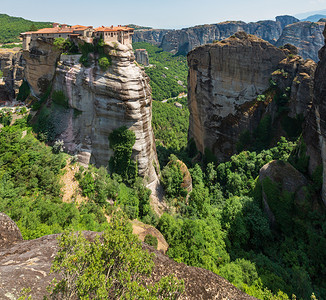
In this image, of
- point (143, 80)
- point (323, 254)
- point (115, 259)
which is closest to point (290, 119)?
point (323, 254)

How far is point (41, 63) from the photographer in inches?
1095

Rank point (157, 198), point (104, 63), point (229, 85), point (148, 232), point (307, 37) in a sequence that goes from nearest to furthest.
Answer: point (148, 232)
point (104, 63)
point (157, 198)
point (229, 85)
point (307, 37)

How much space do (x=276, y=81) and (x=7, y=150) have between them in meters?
38.8

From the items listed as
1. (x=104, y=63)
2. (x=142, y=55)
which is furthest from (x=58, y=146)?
(x=142, y=55)

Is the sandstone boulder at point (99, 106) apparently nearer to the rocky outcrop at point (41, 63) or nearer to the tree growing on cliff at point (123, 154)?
the rocky outcrop at point (41, 63)

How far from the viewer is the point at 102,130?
2491 centimetres

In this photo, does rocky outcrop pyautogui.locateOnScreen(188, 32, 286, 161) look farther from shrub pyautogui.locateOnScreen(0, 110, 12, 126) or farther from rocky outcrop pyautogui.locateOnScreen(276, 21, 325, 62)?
rocky outcrop pyautogui.locateOnScreen(276, 21, 325, 62)

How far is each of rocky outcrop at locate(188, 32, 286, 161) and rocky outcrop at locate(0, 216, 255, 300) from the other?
30.7 meters

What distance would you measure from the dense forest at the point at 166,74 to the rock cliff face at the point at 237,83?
57.3 metres

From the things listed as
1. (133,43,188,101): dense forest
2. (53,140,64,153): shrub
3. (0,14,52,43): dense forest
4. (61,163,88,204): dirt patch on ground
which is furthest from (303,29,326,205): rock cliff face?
→ (0,14,52,43): dense forest

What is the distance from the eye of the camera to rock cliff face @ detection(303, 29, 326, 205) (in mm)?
20969

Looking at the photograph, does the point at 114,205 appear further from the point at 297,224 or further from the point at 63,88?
the point at 297,224

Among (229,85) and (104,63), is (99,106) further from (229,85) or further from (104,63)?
(229,85)

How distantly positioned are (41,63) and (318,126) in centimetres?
3330
